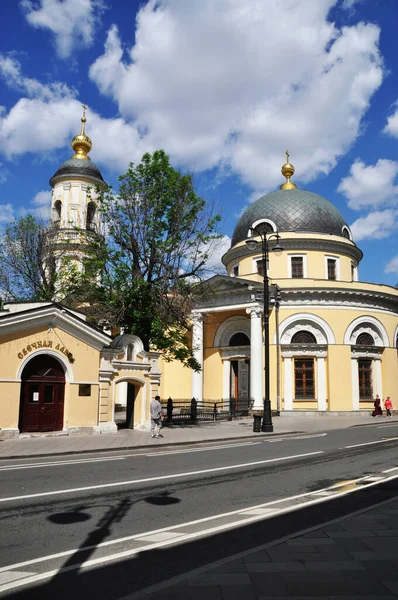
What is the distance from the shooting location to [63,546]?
18.8 ft

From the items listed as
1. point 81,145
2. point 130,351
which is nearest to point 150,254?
point 130,351

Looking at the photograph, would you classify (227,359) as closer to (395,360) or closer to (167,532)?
(395,360)

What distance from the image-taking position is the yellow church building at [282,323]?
33.3m

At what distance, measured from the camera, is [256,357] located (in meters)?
33.8

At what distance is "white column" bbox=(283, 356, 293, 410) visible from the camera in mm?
33719

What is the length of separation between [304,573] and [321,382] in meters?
30.5

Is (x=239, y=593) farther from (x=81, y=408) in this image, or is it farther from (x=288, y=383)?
(x=288, y=383)

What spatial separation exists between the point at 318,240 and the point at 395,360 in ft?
33.6

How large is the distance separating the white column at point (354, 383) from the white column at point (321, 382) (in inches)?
74.9

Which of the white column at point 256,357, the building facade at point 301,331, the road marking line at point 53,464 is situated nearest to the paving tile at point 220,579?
the road marking line at point 53,464

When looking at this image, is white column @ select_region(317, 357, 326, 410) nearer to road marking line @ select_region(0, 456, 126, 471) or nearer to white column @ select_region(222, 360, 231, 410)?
white column @ select_region(222, 360, 231, 410)

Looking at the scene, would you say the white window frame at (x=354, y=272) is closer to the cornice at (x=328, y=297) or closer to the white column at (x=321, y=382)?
the cornice at (x=328, y=297)

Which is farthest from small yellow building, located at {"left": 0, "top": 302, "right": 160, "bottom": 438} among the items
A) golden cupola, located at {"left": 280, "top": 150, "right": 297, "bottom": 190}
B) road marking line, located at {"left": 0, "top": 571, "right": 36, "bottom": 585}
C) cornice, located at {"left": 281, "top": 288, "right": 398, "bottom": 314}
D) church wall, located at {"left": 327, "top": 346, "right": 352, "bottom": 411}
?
golden cupola, located at {"left": 280, "top": 150, "right": 297, "bottom": 190}

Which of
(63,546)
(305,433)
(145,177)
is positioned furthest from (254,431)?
(63,546)
